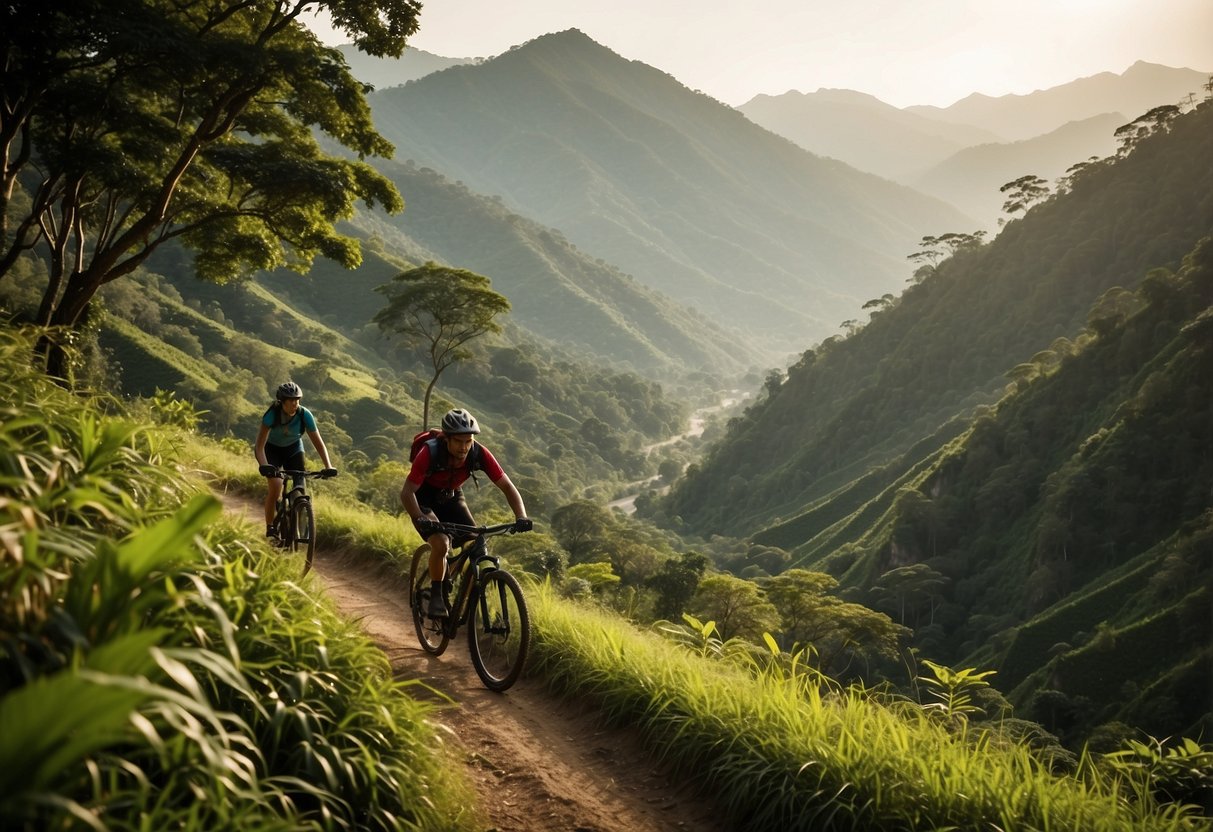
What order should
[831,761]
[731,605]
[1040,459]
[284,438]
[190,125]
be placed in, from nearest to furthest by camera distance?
[831,761] → [284,438] → [190,125] → [731,605] → [1040,459]

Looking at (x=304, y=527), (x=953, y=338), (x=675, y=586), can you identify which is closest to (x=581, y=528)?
(x=675, y=586)

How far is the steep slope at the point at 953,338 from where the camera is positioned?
10531cm

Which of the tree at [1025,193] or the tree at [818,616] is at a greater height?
the tree at [1025,193]

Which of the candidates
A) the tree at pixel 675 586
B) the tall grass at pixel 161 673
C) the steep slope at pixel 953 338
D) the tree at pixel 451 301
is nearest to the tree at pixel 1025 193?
the steep slope at pixel 953 338

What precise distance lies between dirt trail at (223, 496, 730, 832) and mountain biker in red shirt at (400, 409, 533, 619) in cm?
80

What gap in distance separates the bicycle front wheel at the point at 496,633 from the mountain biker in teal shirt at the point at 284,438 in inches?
102

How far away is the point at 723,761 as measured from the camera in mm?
4520

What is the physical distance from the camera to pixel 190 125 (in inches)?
635

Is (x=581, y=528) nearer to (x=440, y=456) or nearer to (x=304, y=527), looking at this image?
(x=304, y=527)

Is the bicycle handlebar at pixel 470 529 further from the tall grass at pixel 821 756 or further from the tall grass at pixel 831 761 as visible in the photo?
the tall grass at pixel 831 761

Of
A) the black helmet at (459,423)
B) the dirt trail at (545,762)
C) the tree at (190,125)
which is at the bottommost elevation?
the dirt trail at (545,762)

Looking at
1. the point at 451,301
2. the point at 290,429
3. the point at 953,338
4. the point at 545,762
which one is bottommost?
the point at 545,762

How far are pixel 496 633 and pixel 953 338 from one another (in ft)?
410

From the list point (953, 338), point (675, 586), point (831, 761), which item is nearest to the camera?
point (831, 761)
